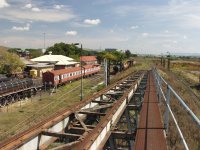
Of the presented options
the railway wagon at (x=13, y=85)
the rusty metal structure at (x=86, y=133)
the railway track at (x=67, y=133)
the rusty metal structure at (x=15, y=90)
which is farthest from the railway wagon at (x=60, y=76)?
the railway track at (x=67, y=133)

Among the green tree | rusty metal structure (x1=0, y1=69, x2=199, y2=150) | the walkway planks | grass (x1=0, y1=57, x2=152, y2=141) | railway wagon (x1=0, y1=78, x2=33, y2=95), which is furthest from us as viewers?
the green tree

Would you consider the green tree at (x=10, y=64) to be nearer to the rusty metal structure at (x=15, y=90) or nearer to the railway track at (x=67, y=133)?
the rusty metal structure at (x=15, y=90)

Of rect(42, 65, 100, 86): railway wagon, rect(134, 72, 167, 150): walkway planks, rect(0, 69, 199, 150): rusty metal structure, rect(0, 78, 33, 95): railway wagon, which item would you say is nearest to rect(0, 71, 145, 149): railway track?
rect(0, 69, 199, 150): rusty metal structure

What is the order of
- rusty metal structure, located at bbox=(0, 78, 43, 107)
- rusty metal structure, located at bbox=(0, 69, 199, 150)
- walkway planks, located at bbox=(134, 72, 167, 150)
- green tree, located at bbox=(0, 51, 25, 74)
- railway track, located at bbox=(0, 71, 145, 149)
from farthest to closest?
green tree, located at bbox=(0, 51, 25, 74) < rusty metal structure, located at bbox=(0, 78, 43, 107) < walkway planks, located at bbox=(134, 72, 167, 150) < rusty metal structure, located at bbox=(0, 69, 199, 150) < railway track, located at bbox=(0, 71, 145, 149)

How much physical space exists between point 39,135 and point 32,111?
2663cm

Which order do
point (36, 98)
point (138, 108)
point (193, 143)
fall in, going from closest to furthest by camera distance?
1. point (138, 108)
2. point (193, 143)
3. point (36, 98)

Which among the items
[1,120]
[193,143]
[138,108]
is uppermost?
[138,108]

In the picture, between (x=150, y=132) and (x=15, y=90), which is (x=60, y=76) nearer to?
(x=15, y=90)

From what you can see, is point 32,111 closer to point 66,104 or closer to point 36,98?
point 66,104

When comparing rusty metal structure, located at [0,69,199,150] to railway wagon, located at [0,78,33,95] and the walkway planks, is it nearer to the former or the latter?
the walkway planks

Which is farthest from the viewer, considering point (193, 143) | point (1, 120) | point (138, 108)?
point (1, 120)

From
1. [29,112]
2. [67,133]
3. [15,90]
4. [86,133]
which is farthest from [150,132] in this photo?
[15,90]

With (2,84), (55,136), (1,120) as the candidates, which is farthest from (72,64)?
(55,136)

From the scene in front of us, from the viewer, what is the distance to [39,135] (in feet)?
21.1
